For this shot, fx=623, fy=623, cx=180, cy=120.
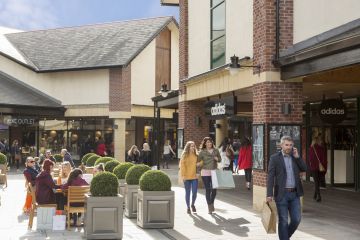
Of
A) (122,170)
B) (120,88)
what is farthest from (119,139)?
(122,170)

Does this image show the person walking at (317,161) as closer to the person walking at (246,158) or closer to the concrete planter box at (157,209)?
the person walking at (246,158)

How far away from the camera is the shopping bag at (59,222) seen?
40.3 ft

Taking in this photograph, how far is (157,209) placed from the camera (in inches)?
499

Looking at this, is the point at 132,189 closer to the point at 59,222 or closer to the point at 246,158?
the point at 59,222

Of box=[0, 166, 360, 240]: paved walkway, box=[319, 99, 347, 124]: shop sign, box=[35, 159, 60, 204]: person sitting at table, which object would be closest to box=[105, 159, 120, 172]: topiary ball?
box=[0, 166, 360, 240]: paved walkway

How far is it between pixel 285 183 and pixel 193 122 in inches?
570

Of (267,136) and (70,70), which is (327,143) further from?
(70,70)

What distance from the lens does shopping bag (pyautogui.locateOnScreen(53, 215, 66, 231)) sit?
40.3 ft

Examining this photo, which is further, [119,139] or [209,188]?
[119,139]

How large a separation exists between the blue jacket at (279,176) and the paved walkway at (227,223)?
219 cm

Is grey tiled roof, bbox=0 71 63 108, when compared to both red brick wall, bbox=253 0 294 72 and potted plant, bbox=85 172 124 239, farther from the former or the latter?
→ potted plant, bbox=85 172 124 239

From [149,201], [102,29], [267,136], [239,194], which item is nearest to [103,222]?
[149,201]

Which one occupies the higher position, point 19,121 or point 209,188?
point 19,121

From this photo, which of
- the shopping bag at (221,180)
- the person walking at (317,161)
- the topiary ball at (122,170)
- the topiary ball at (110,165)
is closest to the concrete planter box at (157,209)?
the shopping bag at (221,180)
